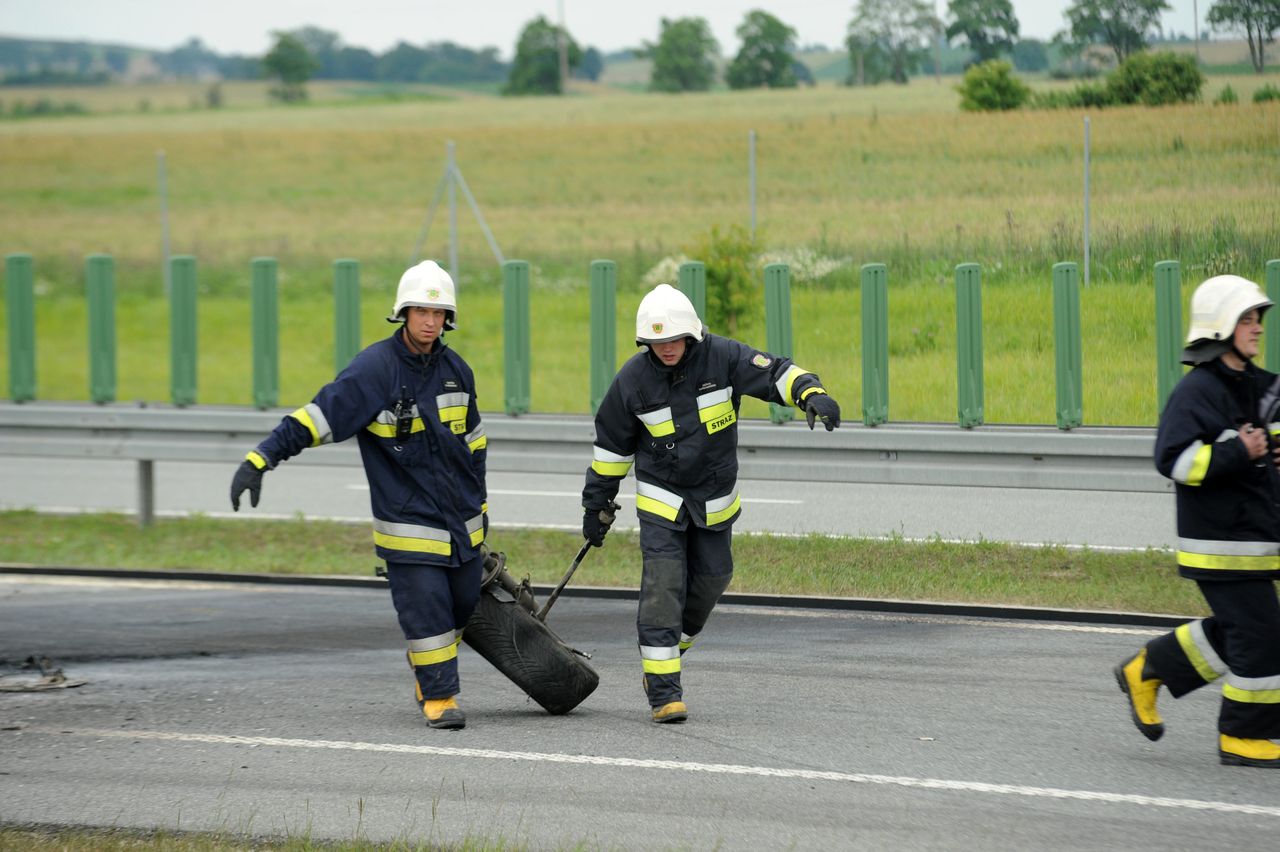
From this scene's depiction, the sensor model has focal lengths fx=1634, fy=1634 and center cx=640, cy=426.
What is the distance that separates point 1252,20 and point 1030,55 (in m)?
1.91

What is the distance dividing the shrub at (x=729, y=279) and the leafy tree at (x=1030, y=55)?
9.59 feet

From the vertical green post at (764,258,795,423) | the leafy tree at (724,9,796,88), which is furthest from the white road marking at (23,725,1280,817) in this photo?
the leafy tree at (724,9,796,88)

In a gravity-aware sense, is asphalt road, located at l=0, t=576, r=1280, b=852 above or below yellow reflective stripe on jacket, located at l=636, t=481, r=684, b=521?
below

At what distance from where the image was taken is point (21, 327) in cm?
1298

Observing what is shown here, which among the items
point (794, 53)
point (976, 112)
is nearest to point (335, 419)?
point (976, 112)

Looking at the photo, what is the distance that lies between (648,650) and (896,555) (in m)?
3.15

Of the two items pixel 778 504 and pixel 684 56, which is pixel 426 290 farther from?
pixel 684 56

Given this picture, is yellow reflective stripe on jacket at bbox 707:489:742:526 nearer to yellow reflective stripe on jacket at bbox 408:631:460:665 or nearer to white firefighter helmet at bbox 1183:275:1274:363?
yellow reflective stripe on jacket at bbox 408:631:460:665

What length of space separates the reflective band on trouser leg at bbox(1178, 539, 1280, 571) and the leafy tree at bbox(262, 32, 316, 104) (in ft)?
145

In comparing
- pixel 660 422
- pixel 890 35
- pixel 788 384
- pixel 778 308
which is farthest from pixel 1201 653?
pixel 890 35

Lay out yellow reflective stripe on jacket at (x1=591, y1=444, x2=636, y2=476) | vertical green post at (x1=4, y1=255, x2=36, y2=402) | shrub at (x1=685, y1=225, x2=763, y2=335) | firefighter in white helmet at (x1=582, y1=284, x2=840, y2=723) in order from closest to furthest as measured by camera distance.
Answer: firefighter in white helmet at (x1=582, y1=284, x2=840, y2=723), yellow reflective stripe on jacket at (x1=591, y1=444, x2=636, y2=476), vertical green post at (x1=4, y1=255, x2=36, y2=402), shrub at (x1=685, y1=225, x2=763, y2=335)

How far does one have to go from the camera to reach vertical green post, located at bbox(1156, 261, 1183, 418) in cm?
1057

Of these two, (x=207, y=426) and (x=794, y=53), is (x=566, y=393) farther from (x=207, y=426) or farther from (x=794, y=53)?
(x=794, y=53)

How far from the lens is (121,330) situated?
24594 millimetres
